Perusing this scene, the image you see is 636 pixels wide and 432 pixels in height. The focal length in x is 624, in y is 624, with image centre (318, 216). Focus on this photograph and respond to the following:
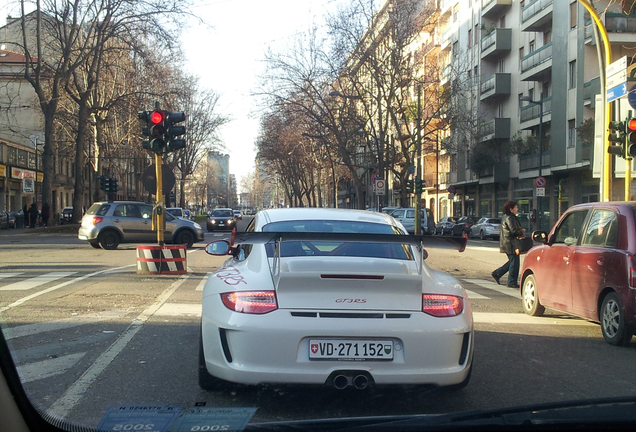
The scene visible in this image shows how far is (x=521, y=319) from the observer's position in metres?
8.34

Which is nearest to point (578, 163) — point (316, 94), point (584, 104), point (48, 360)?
point (584, 104)

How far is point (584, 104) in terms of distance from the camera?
1296 inches

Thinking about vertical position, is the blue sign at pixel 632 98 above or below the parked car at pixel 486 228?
above

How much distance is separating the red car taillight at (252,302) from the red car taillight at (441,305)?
98 centimetres

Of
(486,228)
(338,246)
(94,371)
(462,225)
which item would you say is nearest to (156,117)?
(94,371)

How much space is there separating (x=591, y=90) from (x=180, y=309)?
28728 mm

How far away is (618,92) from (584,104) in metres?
21.9

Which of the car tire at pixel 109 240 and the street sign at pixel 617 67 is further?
the car tire at pixel 109 240

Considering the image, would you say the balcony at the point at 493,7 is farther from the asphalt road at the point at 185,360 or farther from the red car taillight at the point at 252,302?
the red car taillight at the point at 252,302

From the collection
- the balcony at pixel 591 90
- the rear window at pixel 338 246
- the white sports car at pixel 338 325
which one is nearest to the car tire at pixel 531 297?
the rear window at pixel 338 246

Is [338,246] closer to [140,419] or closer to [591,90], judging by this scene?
[140,419]

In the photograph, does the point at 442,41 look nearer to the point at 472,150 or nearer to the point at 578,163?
the point at 472,150

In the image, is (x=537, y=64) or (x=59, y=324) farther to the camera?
(x=537, y=64)

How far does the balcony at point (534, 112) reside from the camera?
3747 cm
